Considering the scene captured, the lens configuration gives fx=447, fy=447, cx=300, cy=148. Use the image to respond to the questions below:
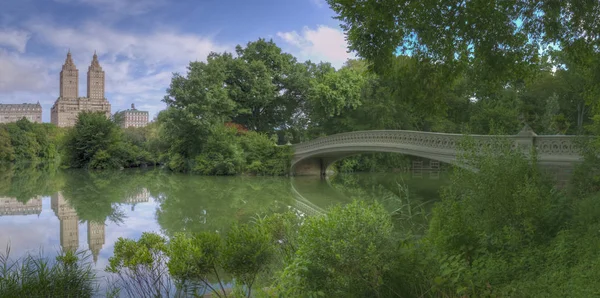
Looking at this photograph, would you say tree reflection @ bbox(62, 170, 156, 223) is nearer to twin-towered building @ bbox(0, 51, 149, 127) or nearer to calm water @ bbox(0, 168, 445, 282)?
calm water @ bbox(0, 168, 445, 282)

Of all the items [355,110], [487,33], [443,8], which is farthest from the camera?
[355,110]

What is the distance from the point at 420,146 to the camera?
15930 mm

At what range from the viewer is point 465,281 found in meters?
3.91

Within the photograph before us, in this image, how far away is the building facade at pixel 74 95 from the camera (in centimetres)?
11425

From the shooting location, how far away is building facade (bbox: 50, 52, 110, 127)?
114 meters

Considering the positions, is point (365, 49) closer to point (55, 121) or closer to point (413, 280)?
point (413, 280)

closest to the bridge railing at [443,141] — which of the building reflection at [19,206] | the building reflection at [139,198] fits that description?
the building reflection at [139,198]

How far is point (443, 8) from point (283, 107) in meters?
28.0

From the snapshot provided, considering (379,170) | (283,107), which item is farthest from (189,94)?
(379,170)

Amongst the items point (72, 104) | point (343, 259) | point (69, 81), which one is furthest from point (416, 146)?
point (69, 81)

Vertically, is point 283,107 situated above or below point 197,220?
above

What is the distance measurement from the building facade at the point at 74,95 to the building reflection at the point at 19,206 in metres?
103

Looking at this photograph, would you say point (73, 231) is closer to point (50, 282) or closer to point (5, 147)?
point (50, 282)

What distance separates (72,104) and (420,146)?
394ft
